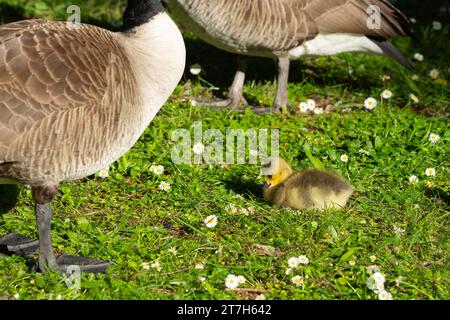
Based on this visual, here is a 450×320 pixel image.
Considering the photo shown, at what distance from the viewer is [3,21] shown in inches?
308

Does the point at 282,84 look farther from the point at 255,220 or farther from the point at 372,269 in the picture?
the point at 372,269

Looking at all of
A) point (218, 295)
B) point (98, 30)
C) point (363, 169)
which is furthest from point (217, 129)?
point (218, 295)

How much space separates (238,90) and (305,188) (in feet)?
7.95

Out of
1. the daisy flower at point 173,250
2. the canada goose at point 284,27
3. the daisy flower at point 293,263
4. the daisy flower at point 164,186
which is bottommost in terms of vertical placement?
the daisy flower at point 164,186

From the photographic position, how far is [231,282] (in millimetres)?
4125

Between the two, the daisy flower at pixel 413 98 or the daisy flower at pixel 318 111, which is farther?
the daisy flower at pixel 413 98

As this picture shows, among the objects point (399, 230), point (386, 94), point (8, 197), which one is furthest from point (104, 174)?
point (386, 94)

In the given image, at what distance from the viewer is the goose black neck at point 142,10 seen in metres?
4.62

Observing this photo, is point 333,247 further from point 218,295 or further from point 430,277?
point 218,295

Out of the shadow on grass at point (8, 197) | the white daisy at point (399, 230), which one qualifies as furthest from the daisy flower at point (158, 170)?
the white daisy at point (399, 230)

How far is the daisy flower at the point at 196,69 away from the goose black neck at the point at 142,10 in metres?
2.44

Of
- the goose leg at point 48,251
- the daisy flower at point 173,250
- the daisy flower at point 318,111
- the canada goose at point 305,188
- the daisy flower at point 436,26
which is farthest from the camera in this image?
the daisy flower at point 436,26

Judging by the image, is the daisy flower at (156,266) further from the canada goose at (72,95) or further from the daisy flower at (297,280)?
the daisy flower at (297,280)
